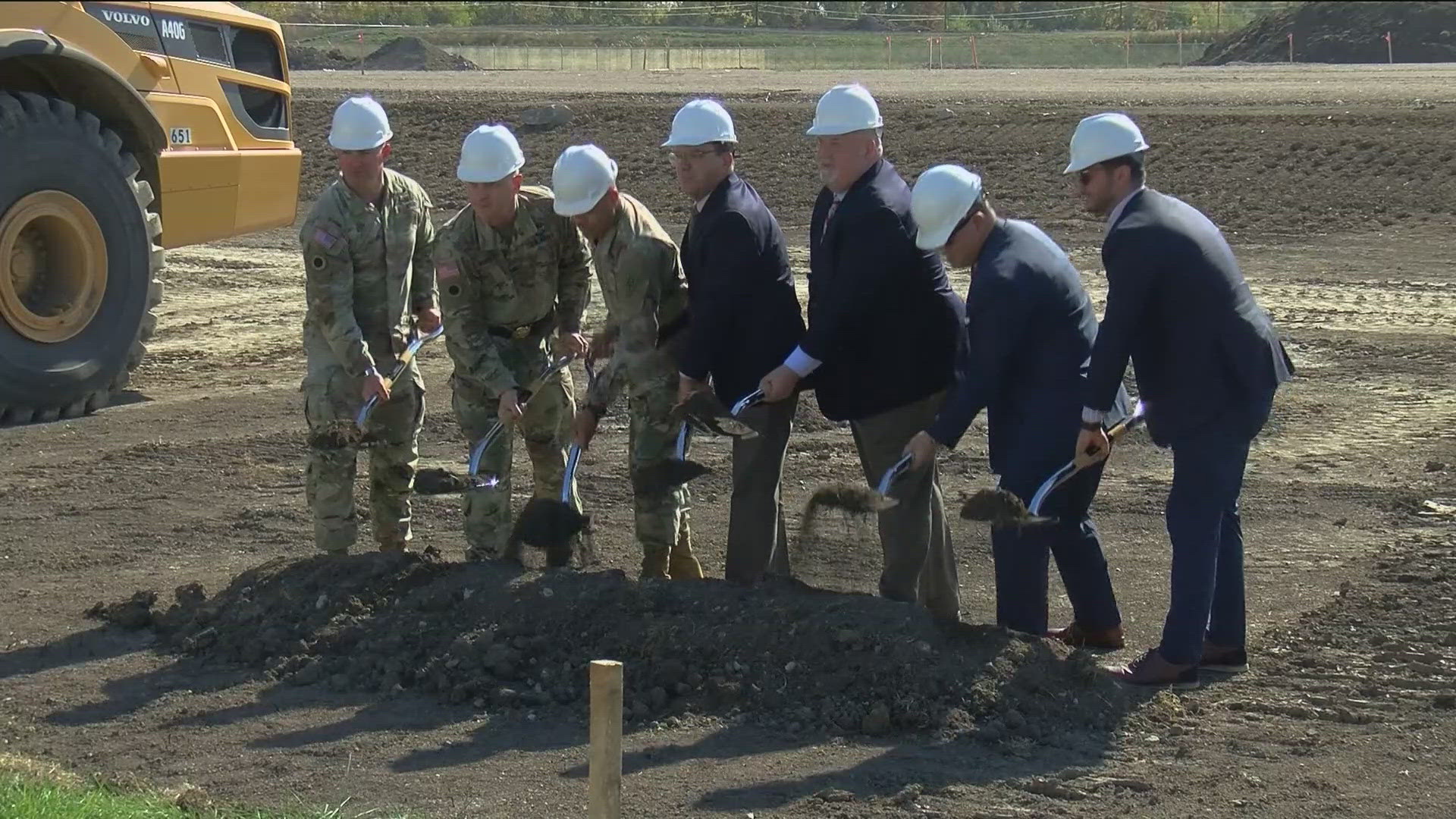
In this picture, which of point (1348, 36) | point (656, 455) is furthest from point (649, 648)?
point (1348, 36)

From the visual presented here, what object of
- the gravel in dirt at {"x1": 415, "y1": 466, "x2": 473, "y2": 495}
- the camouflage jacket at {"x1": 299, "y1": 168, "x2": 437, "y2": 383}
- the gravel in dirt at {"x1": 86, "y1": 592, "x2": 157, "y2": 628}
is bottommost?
the gravel in dirt at {"x1": 86, "y1": 592, "x2": 157, "y2": 628}

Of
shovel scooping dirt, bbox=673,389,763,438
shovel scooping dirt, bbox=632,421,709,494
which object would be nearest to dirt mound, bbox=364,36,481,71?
shovel scooping dirt, bbox=632,421,709,494

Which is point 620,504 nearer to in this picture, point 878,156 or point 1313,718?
point 878,156

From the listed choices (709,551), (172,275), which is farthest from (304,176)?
(709,551)

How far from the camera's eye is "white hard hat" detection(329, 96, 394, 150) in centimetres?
778

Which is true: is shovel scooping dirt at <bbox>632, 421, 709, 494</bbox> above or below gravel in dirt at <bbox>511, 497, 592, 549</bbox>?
above

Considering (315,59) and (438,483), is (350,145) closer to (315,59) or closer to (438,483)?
(438,483)

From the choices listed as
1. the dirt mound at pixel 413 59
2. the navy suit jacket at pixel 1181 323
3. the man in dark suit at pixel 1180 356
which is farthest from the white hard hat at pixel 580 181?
the dirt mound at pixel 413 59

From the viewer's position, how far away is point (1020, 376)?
269 inches

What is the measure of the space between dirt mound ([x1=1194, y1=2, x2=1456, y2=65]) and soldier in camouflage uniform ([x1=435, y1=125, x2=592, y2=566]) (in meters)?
38.5

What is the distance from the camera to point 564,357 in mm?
8164

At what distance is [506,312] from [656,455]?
976 millimetres

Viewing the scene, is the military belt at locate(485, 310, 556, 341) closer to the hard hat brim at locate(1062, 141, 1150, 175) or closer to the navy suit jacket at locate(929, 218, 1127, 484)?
the navy suit jacket at locate(929, 218, 1127, 484)

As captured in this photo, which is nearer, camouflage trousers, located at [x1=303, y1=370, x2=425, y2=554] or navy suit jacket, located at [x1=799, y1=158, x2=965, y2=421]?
navy suit jacket, located at [x1=799, y1=158, x2=965, y2=421]
